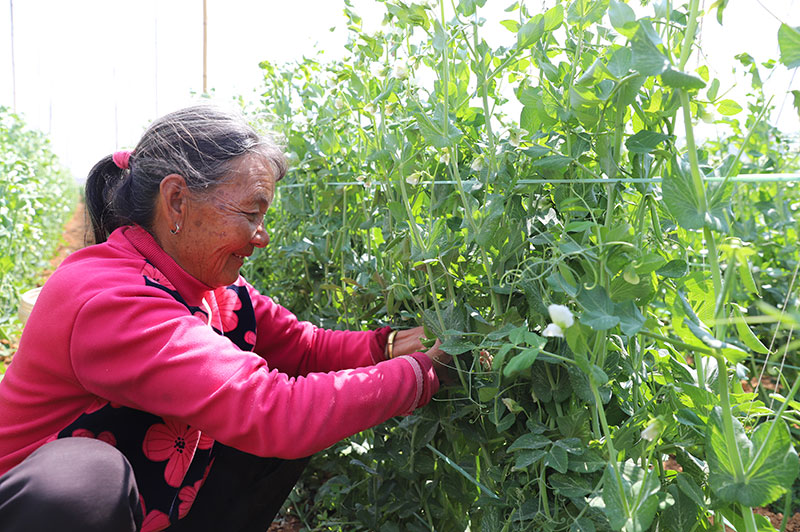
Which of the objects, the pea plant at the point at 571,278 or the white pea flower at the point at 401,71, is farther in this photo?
the white pea flower at the point at 401,71

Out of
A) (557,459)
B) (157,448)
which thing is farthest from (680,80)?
(157,448)

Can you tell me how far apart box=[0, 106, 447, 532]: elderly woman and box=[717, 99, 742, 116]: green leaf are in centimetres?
56

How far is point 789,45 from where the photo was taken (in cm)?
67

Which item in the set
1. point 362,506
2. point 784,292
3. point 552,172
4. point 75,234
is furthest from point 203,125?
point 75,234

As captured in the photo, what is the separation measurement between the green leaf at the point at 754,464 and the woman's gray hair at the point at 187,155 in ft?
2.86

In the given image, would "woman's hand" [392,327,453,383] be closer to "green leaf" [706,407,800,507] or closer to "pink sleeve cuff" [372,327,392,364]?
"pink sleeve cuff" [372,327,392,364]

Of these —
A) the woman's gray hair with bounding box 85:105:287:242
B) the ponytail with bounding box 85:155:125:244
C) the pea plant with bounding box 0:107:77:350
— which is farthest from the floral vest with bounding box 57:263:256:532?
the pea plant with bounding box 0:107:77:350

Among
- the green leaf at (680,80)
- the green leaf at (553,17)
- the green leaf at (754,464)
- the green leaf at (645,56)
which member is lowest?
the green leaf at (754,464)

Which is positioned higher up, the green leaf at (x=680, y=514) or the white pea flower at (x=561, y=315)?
the white pea flower at (x=561, y=315)

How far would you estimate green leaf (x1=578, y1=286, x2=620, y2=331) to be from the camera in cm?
73

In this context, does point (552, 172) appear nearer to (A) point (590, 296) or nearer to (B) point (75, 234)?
(A) point (590, 296)

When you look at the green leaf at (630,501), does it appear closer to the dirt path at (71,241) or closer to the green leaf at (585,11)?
the green leaf at (585,11)

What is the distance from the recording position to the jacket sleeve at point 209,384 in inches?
40.8

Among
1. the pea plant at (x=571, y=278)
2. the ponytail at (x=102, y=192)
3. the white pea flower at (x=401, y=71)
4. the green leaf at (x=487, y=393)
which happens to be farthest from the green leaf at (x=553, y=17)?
the ponytail at (x=102, y=192)
